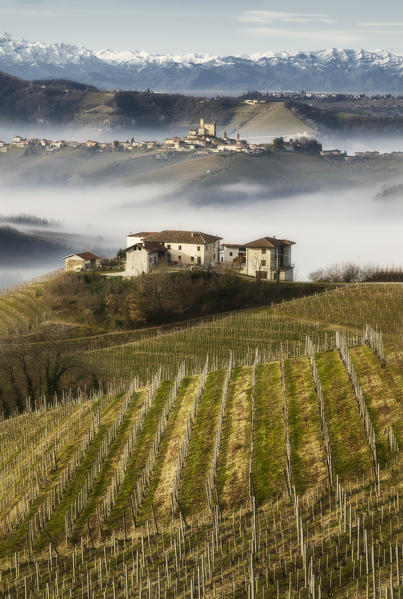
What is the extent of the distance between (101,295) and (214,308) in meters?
12.8

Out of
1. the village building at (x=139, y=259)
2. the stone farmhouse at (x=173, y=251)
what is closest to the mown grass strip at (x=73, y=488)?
the village building at (x=139, y=259)

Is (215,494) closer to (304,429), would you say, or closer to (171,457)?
(171,457)

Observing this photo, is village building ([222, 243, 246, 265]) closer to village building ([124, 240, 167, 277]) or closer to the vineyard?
village building ([124, 240, 167, 277])

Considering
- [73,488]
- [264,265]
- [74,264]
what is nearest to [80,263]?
[74,264]

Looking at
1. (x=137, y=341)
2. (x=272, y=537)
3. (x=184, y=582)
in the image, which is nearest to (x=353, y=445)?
(x=272, y=537)

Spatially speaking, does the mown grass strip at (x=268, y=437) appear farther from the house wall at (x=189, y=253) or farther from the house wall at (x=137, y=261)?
the house wall at (x=189, y=253)

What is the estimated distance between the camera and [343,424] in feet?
109

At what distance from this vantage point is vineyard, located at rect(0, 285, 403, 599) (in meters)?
24.3

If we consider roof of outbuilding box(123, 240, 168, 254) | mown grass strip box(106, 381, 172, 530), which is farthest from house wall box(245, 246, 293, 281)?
mown grass strip box(106, 381, 172, 530)

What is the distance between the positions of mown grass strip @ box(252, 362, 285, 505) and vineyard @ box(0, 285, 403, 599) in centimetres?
8

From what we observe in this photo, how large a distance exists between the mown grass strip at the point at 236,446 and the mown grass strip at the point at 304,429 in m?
1.85

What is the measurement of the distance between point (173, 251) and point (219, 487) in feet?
253

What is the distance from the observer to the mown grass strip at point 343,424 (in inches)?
1161

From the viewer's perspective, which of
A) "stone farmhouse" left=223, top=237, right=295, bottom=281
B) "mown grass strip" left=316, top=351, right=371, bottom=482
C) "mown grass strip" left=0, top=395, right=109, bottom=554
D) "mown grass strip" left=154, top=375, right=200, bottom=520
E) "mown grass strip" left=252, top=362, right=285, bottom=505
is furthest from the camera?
"stone farmhouse" left=223, top=237, right=295, bottom=281
